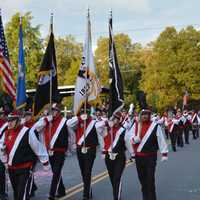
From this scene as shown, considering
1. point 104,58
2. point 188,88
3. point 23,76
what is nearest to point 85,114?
point 23,76

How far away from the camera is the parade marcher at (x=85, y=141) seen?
409 inches

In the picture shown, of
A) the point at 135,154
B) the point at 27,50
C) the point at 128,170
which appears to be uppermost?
the point at 27,50

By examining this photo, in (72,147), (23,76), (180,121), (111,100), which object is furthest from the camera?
(180,121)

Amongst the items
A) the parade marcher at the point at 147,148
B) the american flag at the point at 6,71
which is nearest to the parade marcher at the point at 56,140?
the parade marcher at the point at 147,148

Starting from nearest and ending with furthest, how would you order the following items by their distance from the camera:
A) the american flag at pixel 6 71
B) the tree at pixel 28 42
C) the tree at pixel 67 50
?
the american flag at pixel 6 71 < the tree at pixel 28 42 < the tree at pixel 67 50

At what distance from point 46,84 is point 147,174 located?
2996 millimetres

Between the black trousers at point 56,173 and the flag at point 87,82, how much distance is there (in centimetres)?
124

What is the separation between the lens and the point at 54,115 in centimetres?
1059

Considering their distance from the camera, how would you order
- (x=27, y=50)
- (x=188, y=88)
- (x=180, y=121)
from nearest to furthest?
(x=180, y=121) < (x=27, y=50) < (x=188, y=88)

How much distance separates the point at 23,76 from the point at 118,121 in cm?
404

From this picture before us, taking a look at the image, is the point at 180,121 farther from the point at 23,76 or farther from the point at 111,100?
the point at 111,100

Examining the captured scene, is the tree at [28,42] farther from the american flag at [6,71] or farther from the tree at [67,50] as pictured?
the tree at [67,50]

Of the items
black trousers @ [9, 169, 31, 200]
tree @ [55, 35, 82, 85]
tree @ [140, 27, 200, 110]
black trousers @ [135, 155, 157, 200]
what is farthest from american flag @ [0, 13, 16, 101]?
tree @ [55, 35, 82, 85]

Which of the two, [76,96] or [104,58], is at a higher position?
[104,58]
